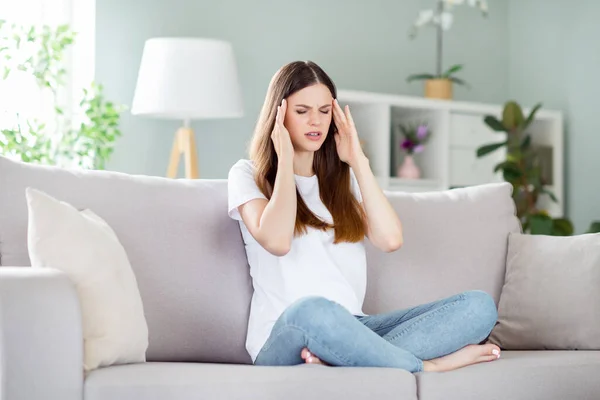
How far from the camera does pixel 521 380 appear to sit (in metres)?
2.02

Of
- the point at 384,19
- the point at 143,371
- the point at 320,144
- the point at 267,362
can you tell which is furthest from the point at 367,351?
the point at 384,19

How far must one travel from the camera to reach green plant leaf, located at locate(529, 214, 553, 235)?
4559 mm

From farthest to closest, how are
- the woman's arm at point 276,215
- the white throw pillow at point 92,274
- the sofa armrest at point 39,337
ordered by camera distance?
the woman's arm at point 276,215 < the white throw pillow at point 92,274 < the sofa armrest at point 39,337

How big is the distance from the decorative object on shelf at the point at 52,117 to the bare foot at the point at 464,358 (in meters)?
2.06

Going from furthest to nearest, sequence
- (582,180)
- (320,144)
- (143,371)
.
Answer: (582,180), (320,144), (143,371)

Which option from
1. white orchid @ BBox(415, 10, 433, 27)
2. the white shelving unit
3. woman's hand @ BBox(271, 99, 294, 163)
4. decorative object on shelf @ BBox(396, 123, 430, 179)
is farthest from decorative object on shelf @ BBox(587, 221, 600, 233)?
woman's hand @ BBox(271, 99, 294, 163)

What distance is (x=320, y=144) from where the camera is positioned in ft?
7.66

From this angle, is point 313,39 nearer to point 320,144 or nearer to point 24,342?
point 320,144

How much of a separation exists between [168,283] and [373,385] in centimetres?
62

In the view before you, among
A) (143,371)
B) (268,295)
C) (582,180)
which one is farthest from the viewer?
(582,180)

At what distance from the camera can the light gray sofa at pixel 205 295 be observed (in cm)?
166

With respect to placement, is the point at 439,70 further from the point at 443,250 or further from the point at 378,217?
the point at 378,217

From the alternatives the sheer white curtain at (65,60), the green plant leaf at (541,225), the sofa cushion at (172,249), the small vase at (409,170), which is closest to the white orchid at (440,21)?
the small vase at (409,170)

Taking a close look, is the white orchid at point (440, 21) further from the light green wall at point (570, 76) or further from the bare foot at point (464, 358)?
the bare foot at point (464, 358)
